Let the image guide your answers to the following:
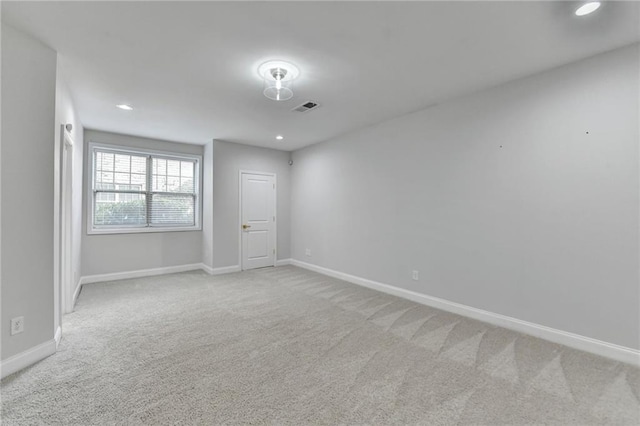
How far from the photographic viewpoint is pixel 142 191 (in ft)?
16.8

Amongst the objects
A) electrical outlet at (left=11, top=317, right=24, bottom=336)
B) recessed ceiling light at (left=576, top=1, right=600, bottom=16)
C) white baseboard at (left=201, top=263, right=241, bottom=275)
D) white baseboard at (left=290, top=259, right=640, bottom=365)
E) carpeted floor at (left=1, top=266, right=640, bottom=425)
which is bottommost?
carpeted floor at (left=1, top=266, right=640, bottom=425)

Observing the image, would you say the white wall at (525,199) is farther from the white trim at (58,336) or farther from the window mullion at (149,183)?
the window mullion at (149,183)

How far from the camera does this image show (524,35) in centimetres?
219

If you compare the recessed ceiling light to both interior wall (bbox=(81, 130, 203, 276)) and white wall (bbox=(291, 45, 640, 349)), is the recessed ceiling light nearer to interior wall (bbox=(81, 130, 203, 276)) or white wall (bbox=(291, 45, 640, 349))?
white wall (bbox=(291, 45, 640, 349))

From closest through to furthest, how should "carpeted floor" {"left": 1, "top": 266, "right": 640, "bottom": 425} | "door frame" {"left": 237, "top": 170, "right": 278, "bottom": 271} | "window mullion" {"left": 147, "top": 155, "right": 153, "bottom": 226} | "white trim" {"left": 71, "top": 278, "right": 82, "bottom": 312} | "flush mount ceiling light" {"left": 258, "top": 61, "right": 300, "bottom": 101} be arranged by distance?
1. "carpeted floor" {"left": 1, "top": 266, "right": 640, "bottom": 425}
2. "flush mount ceiling light" {"left": 258, "top": 61, "right": 300, "bottom": 101}
3. "white trim" {"left": 71, "top": 278, "right": 82, "bottom": 312}
4. "window mullion" {"left": 147, "top": 155, "right": 153, "bottom": 226}
5. "door frame" {"left": 237, "top": 170, "right": 278, "bottom": 271}

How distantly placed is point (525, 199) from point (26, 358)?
180 inches

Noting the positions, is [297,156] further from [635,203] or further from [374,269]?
[635,203]

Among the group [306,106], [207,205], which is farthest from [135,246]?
[306,106]

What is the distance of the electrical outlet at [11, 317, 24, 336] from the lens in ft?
6.91

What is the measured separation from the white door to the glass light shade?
9.80ft

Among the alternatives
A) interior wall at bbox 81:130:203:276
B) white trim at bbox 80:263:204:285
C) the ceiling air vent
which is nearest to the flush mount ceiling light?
the ceiling air vent

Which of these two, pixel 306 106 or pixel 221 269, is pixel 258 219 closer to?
pixel 221 269

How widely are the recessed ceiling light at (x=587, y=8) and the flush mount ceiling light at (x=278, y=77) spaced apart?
213 cm

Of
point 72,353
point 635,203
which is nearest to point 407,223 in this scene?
point 635,203
